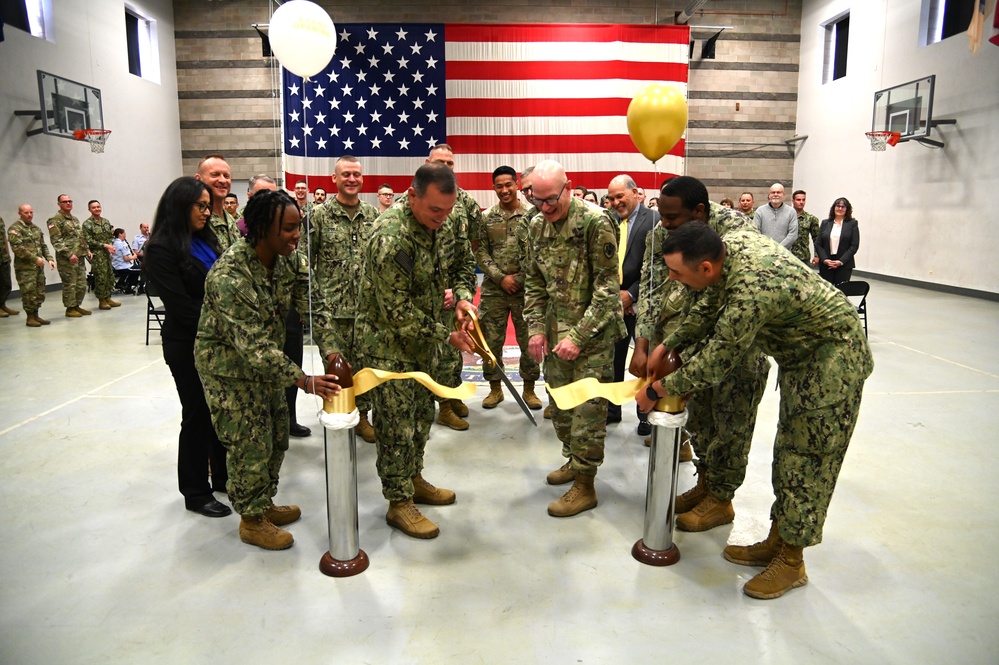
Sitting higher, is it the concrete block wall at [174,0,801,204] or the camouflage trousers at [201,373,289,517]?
the concrete block wall at [174,0,801,204]

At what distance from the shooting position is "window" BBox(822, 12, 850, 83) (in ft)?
45.5

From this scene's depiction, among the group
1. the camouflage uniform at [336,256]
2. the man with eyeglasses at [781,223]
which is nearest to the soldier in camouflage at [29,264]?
the camouflage uniform at [336,256]

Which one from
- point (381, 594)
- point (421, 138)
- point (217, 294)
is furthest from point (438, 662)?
point (421, 138)

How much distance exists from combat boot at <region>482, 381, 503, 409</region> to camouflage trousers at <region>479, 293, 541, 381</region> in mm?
95

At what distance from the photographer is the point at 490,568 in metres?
2.59

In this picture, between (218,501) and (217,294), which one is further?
(218,501)

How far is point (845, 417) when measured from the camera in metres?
2.25

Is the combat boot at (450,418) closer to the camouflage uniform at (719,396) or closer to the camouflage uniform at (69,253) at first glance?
the camouflage uniform at (719,396)

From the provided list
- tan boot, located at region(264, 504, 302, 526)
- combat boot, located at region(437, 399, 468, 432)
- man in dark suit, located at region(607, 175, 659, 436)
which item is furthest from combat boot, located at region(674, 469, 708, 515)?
tan boot, located at region(264, 504, 302, 526)

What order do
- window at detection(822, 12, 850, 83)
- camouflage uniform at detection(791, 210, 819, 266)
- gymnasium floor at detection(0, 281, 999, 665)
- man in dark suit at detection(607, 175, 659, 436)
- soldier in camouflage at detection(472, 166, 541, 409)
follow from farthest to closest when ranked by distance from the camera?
window at detection(822, 12, 850, 83)
camouflage uniform at detection(791, 210, 819, 266)
soldier in camouflage at detection(472, 166, 541, 409)
man in dark suit at detection(607, 175, 659, 436)
gymnasium floor at detection(0, 281, 999, 665)

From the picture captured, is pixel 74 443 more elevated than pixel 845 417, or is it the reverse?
pixel 845 417

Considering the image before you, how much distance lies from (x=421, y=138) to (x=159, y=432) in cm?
880

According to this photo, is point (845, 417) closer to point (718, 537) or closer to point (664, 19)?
point (718, 537)

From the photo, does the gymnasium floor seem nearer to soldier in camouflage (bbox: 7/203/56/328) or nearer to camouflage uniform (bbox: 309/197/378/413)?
camouflage uniform (bbox: 309/197/378/413)
